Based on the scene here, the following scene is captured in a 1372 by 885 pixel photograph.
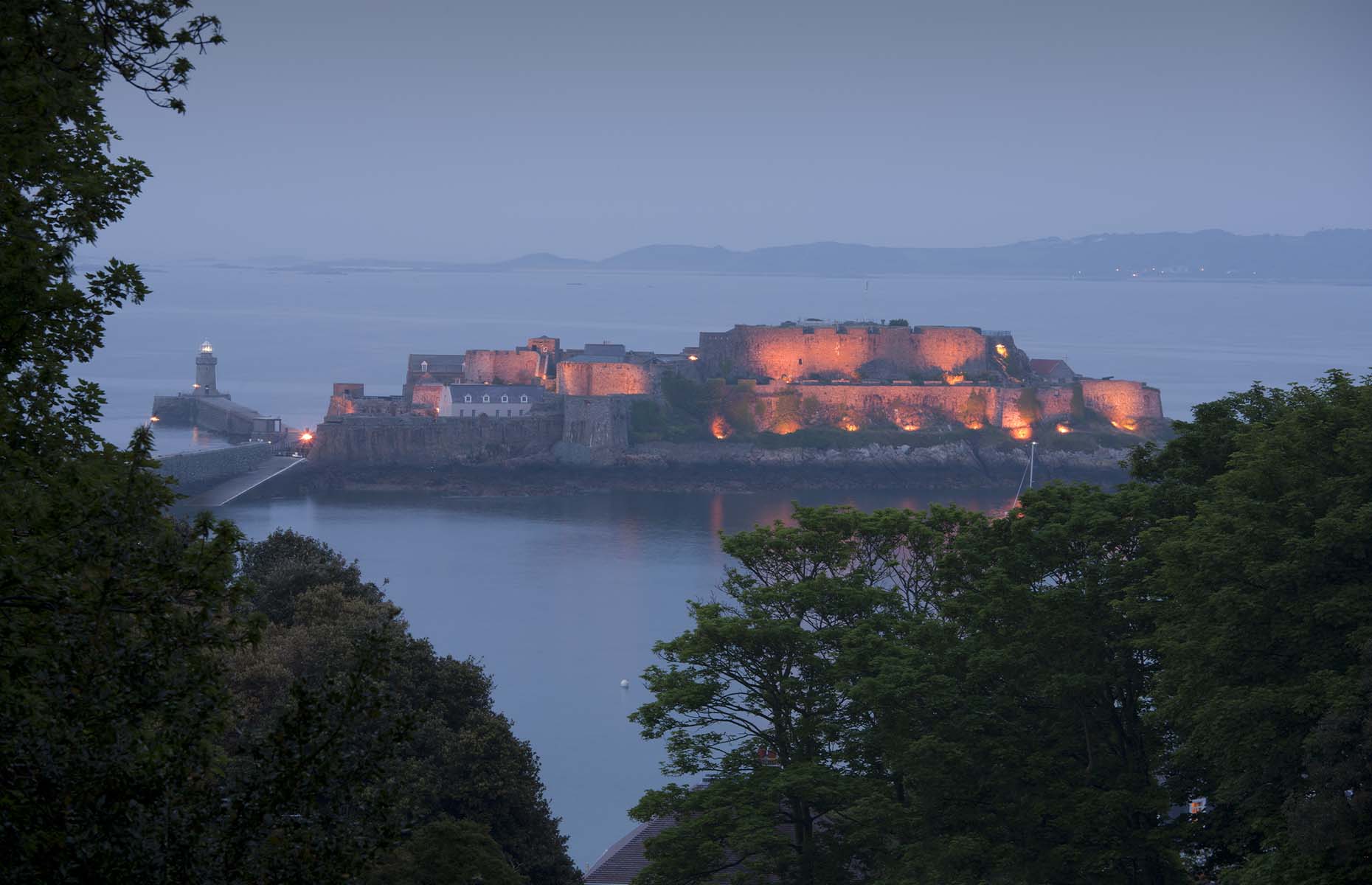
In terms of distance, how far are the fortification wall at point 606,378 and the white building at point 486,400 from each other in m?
1.26

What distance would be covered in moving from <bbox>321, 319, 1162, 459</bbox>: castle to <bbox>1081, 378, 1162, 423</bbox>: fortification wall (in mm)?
44

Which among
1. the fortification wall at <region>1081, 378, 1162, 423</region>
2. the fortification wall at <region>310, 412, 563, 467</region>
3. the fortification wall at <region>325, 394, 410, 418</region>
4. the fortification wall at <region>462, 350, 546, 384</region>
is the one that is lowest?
the fortification wall at <region>310, 412, 563, 467</region>

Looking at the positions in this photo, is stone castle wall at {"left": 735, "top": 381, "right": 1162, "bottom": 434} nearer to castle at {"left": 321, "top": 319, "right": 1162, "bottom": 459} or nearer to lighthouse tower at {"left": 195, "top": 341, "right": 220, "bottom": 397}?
castle at {"left": 321, "top": 319, "right": 1162, "bottom": 459}

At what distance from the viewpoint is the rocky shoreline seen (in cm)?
5103

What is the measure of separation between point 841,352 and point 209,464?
24.3 meters

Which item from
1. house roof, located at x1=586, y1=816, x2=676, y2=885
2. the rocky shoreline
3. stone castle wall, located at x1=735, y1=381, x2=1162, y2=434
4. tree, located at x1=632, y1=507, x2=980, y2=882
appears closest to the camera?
tree, located at x1=632, y1=507, x2=980, y2=882

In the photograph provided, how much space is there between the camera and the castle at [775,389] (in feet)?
174

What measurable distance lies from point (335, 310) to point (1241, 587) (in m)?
151

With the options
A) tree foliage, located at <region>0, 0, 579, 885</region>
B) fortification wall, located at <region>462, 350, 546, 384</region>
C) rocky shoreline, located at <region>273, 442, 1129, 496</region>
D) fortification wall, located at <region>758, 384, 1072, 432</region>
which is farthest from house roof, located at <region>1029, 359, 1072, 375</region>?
tree foliage, located at <region>0, 0, 579, 885</region>

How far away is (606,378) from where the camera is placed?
181 feet

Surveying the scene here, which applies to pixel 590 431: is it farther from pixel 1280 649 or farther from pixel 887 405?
pixel 1280 649

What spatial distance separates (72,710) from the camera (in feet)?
15.0

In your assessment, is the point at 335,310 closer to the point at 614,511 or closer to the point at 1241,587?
the point at 614,511

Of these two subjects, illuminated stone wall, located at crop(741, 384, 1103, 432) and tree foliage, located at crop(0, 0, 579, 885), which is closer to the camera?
tree foliage, located at crop(0, 0, 579, 885)
